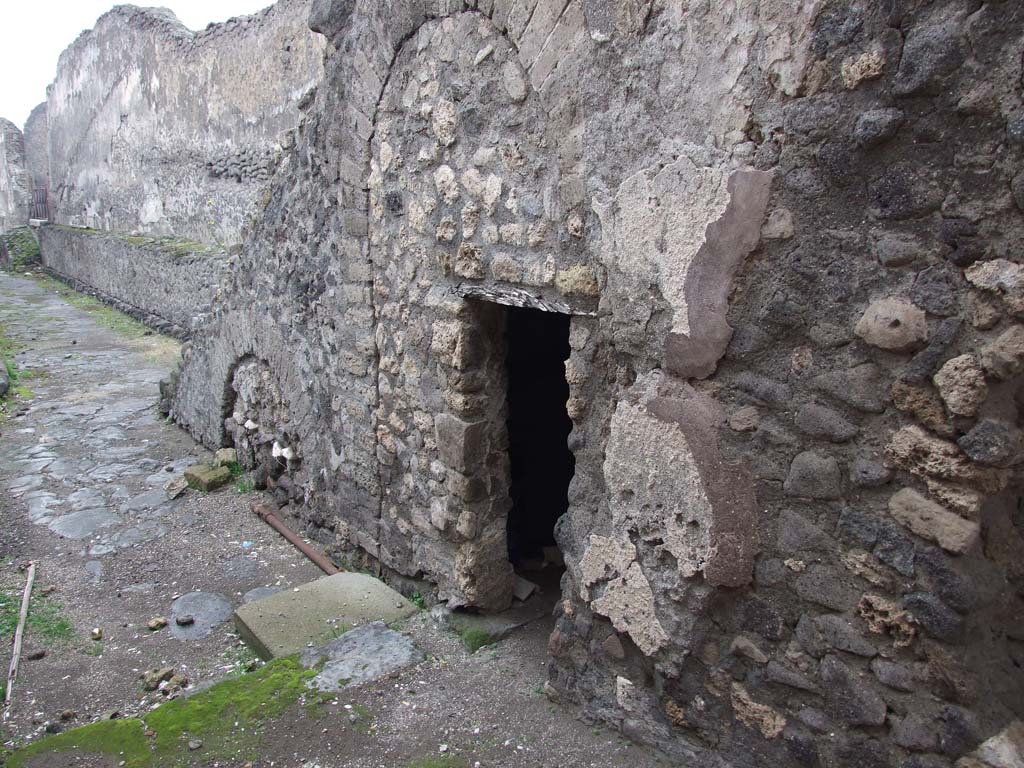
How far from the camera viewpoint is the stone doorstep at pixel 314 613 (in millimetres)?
3904

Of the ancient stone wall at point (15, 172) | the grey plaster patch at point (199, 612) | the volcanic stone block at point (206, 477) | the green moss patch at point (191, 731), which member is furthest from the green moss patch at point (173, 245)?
the ancient stone wall at point (15, 172)

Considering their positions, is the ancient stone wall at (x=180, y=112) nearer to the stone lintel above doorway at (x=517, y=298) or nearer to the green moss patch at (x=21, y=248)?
the green moss patch at (x=21, y=248)

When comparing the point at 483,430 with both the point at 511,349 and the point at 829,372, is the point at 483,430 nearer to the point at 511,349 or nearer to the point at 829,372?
the point at 511,349

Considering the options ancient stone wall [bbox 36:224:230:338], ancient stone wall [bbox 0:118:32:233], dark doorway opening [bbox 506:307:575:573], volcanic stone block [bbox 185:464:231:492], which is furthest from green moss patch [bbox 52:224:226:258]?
ancient stone wall [bbox 0:118:32:233]

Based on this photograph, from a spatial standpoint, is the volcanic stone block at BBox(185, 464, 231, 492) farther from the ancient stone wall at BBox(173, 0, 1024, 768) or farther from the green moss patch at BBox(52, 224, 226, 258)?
the green moss patch at BBox(52, 224, 226, 258)

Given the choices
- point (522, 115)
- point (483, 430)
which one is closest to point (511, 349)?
point (483, 430)

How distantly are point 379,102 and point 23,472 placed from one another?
5.08 m

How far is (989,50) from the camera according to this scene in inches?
68.6

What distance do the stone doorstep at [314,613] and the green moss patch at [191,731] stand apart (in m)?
0.50

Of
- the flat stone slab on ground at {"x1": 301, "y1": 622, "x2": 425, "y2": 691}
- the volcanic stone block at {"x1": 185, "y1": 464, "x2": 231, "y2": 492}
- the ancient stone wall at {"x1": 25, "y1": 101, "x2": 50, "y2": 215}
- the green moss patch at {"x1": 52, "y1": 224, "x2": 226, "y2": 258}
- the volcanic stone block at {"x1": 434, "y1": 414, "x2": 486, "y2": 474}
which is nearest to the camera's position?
the flat stone slab on ground at {"x1": 301, "y1": 622, "x2": 425, "y2": 691}

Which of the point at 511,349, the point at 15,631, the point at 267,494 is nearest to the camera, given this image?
the point at 15,631

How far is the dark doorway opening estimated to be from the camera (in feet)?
15.6

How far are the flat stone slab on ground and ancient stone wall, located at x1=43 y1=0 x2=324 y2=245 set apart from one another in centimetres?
690

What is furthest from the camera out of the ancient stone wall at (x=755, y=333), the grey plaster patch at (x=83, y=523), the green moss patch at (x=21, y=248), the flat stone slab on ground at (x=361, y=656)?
the green moss patch at (x=21, y=248)
